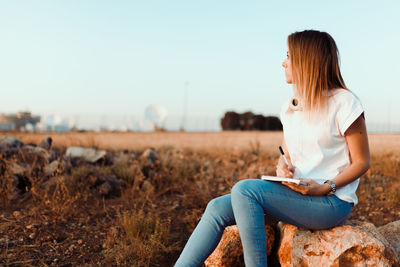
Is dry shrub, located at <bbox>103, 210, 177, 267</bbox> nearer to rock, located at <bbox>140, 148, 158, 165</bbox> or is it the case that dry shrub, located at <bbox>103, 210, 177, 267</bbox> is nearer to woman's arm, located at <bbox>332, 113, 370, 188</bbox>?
woman's arm, located at <bbox>332, 113, 370, 188</bbox>

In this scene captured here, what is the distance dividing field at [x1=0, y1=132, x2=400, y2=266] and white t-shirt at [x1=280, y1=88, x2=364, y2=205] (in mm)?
1493

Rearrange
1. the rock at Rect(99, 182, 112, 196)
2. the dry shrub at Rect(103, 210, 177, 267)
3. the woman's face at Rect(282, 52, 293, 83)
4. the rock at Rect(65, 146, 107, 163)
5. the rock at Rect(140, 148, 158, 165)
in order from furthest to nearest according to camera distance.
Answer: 1. the rock at Rect(140, 148, 158, 165)
2. the rock at Rect(65, 146, 107, 163)
3. the rock at Rect(99, 182, 112, 196)
4. the dry shrub at Rect(103, 210, 177, 267)
5. the woman's face at Rect(282, 52, 293, 83)

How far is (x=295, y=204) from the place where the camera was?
6.79 ft

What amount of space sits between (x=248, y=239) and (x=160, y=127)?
20.3m

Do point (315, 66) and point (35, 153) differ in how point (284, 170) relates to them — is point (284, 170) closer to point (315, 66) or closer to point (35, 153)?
point (315, 66)

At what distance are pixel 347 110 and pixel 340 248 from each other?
31.9 inches

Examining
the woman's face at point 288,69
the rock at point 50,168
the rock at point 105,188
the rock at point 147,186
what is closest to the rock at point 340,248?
the woman's face at point 288,69

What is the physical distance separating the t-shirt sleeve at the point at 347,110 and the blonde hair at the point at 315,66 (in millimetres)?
80

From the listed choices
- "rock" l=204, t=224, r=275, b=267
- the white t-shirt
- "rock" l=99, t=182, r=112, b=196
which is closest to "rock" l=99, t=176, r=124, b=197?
"rock" l=99, t=182, r=112, b=196

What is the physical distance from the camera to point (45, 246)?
10.6 feet

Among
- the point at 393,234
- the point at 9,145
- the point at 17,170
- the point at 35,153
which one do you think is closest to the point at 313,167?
the point at 393,234

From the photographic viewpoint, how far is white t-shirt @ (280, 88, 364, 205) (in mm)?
2037

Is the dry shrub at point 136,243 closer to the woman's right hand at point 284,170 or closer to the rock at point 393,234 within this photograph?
the woman's right hand at point 284,170

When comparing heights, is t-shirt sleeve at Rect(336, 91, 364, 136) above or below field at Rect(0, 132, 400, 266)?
above
